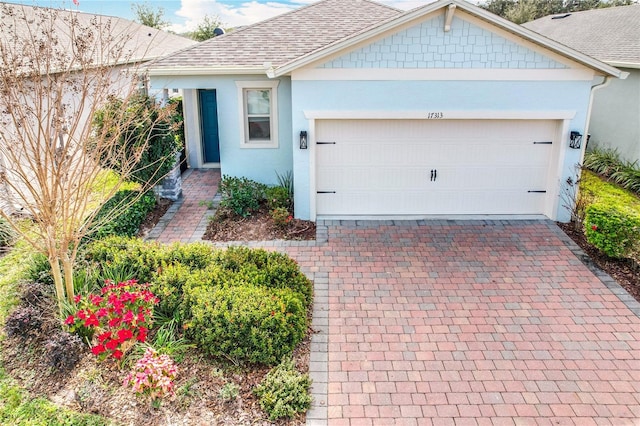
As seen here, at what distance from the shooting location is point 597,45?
55.4 feet

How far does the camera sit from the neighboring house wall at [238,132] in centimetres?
1143

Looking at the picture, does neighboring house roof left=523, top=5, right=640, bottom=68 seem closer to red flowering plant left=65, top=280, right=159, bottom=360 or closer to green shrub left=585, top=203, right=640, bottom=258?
green shrub left=585, top=203, right=640, bottom=258

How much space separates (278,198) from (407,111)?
3354 mm

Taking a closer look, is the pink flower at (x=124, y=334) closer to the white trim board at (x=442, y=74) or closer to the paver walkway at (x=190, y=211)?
the paver walkway at (x=190, y=211)

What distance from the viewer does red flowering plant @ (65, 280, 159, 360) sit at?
18.9 feet

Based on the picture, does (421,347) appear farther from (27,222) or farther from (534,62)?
(27,222)

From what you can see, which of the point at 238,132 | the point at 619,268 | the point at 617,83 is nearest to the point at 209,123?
the point at 238,132

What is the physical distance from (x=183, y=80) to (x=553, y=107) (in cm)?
823

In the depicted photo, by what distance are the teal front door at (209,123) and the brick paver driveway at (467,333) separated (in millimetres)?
6379

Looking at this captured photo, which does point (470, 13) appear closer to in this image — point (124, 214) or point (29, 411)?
point (124, 214)

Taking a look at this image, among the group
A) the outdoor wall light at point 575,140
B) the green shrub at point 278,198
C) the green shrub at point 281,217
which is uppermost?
the outdoor wall light at point 575,140

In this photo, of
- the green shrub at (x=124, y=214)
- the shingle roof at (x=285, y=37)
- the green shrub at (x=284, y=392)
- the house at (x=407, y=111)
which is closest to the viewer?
the green shrub at (x=284, y=392)

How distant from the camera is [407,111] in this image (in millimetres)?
10070

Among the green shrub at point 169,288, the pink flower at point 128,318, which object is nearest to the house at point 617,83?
the green shrub at point 169,288
